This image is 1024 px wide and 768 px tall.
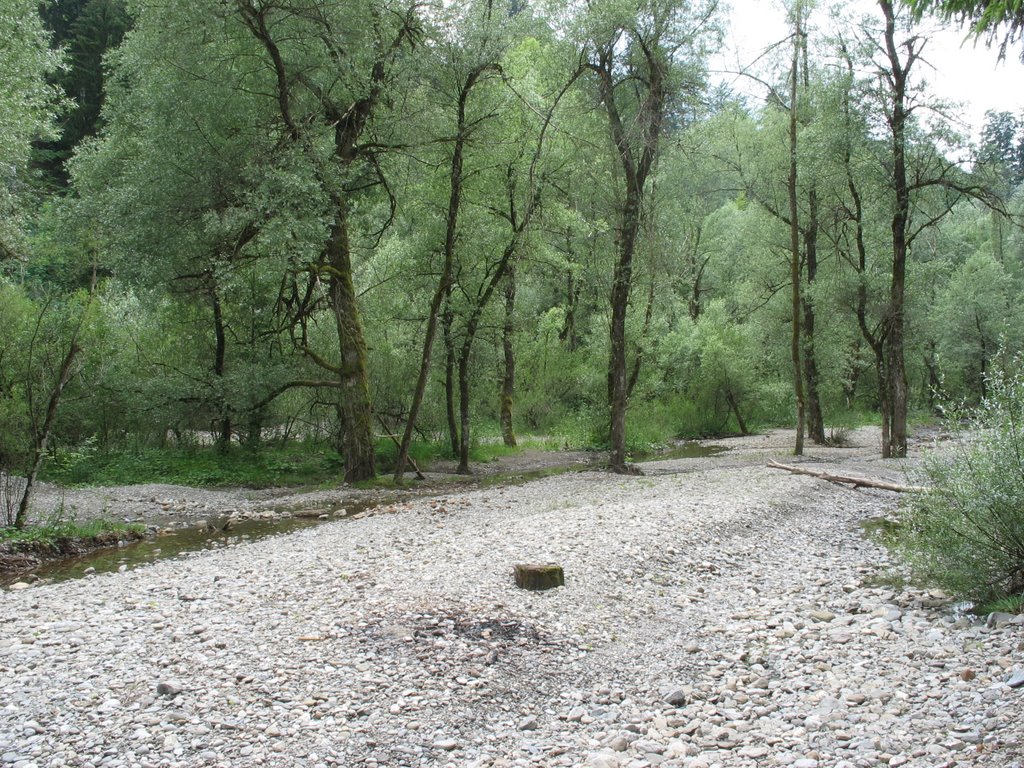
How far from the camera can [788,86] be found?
23.7 meters

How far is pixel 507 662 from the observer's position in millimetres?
6398

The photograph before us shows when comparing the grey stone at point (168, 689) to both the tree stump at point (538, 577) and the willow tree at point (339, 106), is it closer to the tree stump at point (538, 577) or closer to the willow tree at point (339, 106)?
the tree stump at point (538, 577)

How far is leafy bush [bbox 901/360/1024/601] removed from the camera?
21.7ft

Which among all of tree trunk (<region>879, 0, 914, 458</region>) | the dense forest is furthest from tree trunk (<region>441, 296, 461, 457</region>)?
tree trunk (<region>879, 0, 914, 458</region>)

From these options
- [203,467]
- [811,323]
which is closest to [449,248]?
[203,467]

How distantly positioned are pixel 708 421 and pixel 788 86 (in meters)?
15.2

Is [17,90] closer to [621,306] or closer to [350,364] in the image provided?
[350,364]

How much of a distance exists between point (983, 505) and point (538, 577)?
445 cm

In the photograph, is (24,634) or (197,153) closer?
(24,634)

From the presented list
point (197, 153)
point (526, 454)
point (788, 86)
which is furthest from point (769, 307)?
point (197, 153)

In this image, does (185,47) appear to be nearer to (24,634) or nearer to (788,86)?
(24,634)

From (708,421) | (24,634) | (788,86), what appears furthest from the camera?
(708,421)

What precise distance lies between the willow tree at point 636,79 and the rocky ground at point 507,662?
1061 centimetres

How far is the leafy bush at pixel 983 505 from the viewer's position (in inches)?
261
